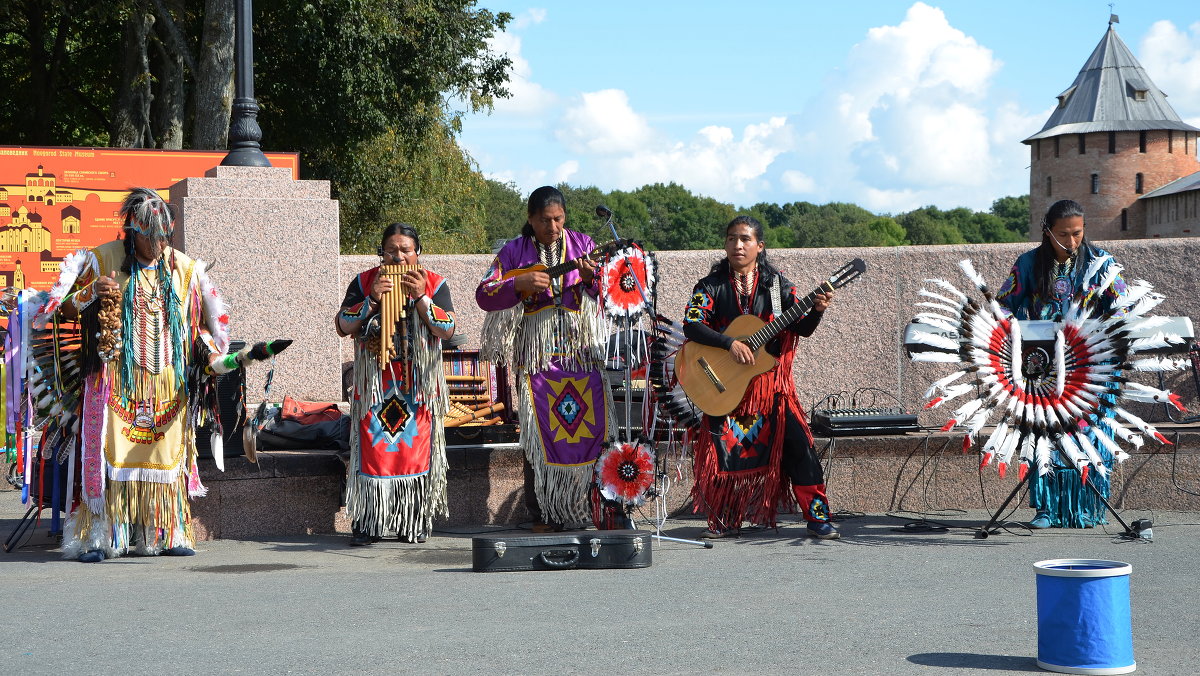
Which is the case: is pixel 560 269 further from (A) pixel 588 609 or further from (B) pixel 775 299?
(A) pixel 588 609

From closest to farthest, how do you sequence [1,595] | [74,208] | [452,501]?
1. [1,595]
2. [452,501]
3. [74,208]

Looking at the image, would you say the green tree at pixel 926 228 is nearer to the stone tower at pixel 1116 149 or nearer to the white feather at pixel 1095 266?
the stone tower at pixel 1116 149

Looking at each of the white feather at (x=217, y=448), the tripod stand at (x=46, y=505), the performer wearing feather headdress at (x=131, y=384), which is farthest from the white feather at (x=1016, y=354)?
the tripod stand at (x=46, y=505)

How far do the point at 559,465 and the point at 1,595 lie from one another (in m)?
3.03

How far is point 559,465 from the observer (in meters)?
7.66

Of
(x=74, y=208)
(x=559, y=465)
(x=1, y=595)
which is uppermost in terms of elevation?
(x=74, y=208)

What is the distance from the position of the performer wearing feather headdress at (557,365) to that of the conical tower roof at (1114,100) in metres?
91.0

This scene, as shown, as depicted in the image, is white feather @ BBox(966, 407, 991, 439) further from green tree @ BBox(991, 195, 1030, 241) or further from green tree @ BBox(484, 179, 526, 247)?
green tree @ BBox(991, 195, 1030, 241)

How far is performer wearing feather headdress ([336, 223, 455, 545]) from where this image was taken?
296 inches

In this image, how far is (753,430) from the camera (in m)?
7.71

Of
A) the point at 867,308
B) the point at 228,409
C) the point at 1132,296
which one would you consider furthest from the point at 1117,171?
the point at 228,409

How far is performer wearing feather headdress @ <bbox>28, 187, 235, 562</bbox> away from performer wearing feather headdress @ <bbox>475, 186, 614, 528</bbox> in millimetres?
1659

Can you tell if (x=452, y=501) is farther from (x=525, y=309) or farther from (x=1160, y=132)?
(x=1160, y=132)

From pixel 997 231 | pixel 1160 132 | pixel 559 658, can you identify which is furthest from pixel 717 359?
pixel 997 231
